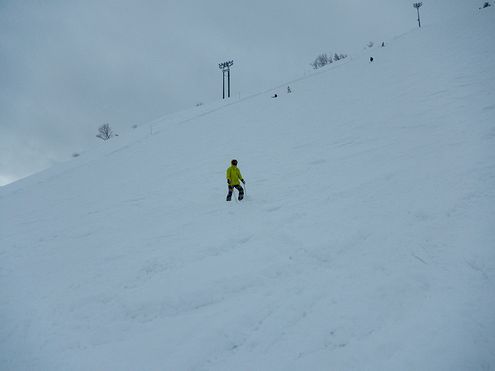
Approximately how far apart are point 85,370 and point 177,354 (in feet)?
Result: 4.62

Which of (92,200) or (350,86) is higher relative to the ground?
(350,86)

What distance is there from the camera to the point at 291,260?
227 inches

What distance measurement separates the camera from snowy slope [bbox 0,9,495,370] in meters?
4.03

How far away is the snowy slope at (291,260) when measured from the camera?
13.2ft

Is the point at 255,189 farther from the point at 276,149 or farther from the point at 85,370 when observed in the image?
the point at 85,370

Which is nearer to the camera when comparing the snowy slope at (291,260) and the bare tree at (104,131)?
the snowy slope at (291,260)

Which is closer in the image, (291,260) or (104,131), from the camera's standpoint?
(291,260)

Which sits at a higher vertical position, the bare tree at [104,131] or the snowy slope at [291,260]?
the bare tree at [104,131]

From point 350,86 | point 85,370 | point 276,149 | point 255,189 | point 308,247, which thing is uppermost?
point 350,86

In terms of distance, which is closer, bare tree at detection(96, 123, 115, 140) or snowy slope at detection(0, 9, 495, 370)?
snowy slope at detection(0, 9, 495, 370)

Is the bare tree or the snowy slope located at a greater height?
the bare tree

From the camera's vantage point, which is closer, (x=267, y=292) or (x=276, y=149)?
(x=267, y=292)

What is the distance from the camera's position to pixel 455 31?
25828mm

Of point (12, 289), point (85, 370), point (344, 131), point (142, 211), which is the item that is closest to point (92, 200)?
point (142, 211)
